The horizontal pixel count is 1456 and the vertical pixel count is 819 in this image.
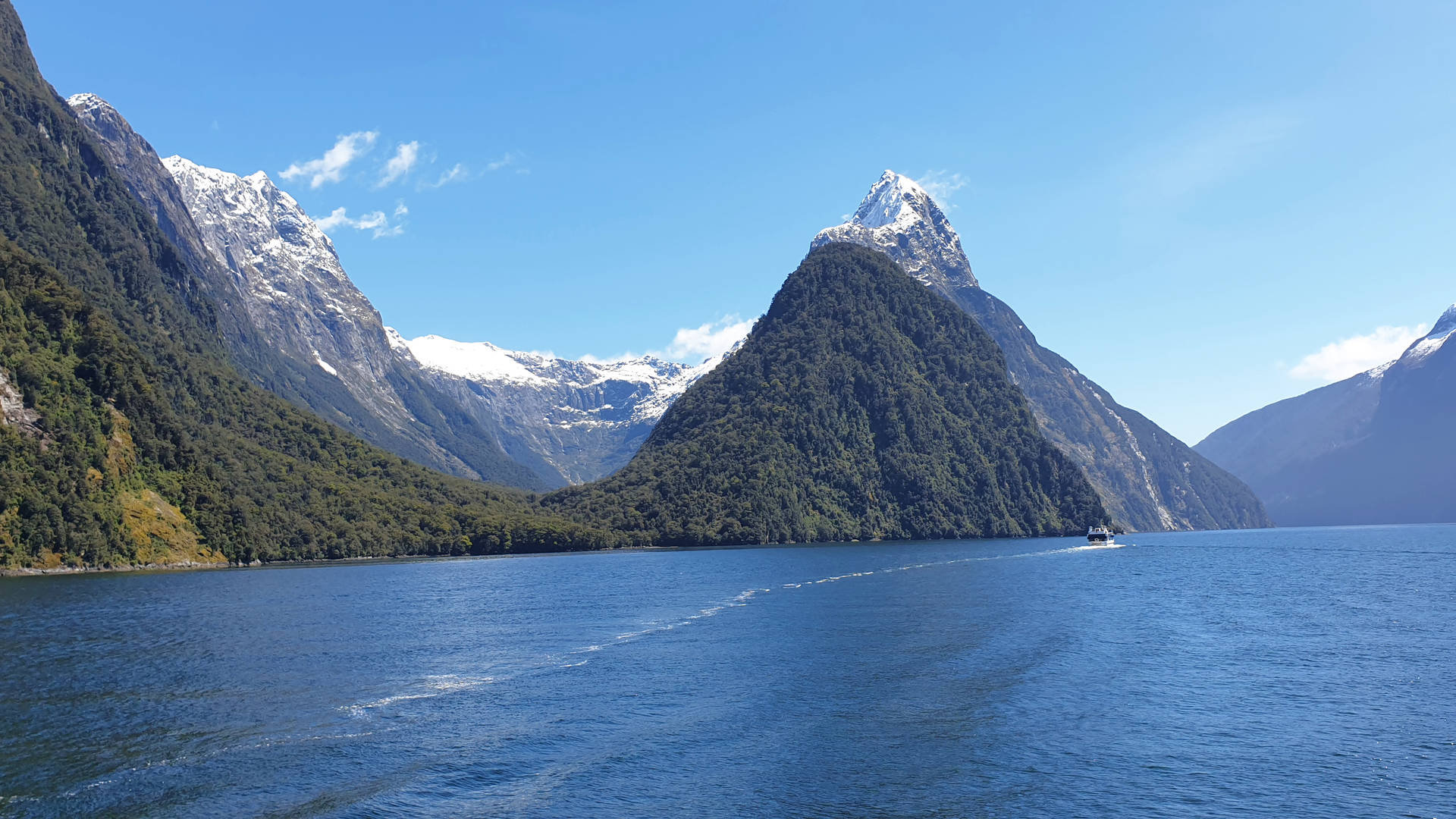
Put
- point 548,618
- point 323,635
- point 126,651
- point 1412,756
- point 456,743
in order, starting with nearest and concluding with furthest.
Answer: point 1412,756
point 456,743
point 126,651
point 323,635
point 548,618

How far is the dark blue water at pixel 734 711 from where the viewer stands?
5069 centimetres

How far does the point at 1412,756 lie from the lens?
5612 centimetres

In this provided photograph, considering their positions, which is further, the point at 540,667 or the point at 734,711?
the point at 540,667

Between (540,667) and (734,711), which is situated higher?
(540,667)

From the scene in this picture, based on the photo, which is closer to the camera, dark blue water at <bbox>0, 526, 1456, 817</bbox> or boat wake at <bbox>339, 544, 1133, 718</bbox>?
dark blue water at <bbox>0, 526, 1456, 817</bbox>

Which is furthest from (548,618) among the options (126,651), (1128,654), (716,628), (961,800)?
(961,800)

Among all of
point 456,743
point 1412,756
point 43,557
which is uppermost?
point 43,557

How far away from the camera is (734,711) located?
228 ft

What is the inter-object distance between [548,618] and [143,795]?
243ft

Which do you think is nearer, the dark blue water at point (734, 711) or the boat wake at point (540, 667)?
the dark blue water at point (734, 711)

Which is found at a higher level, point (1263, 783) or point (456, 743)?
point (456, 743)

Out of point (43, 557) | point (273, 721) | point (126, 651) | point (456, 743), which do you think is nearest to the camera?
point (456, 743)

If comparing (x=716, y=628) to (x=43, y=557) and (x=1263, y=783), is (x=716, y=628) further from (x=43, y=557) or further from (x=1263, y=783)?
(x=43, y=557)

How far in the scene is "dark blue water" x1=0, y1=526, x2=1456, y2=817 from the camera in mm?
50688
